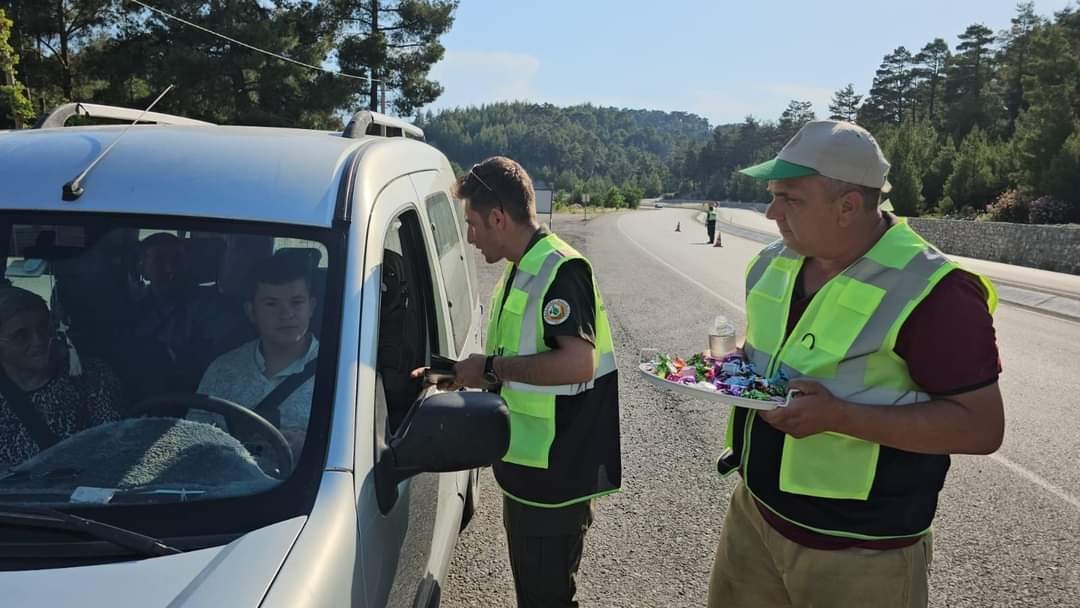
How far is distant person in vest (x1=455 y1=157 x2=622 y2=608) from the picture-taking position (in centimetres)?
261

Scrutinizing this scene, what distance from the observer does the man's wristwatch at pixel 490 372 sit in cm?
266

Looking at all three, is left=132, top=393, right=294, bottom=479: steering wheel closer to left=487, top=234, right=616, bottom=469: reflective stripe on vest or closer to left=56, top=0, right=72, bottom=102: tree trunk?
left=487, top=234, right=616, bottom=469: reflective stripe on vest

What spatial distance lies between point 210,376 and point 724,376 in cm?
144

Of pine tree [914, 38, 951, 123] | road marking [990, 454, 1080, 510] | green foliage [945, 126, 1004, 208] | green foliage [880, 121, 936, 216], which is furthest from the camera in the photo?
pine tree [914, 38, 951, 123]

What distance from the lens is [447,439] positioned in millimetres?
1935

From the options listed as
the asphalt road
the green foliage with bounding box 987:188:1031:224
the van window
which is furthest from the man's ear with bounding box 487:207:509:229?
the green foliage with bounding box 987:188:1031:224

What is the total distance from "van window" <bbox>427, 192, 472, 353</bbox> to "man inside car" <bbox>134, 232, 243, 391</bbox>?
1142 millimetres

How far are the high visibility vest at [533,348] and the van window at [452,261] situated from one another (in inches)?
21.4

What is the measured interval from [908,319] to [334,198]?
154cm

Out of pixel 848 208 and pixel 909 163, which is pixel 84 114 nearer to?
pixel 848 208

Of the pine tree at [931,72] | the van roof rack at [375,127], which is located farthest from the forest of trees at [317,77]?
the pine tree at [931,72]

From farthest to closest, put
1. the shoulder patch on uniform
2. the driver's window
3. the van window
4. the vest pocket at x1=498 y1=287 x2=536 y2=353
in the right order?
the van window < the vest pocket at x1=498 y1=287 x2=536 y2=353 < the shoulder patch on uniform < the driver's window

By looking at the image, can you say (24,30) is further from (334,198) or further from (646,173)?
(646,173)

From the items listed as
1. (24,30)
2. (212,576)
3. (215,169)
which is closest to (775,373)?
(212,576)
